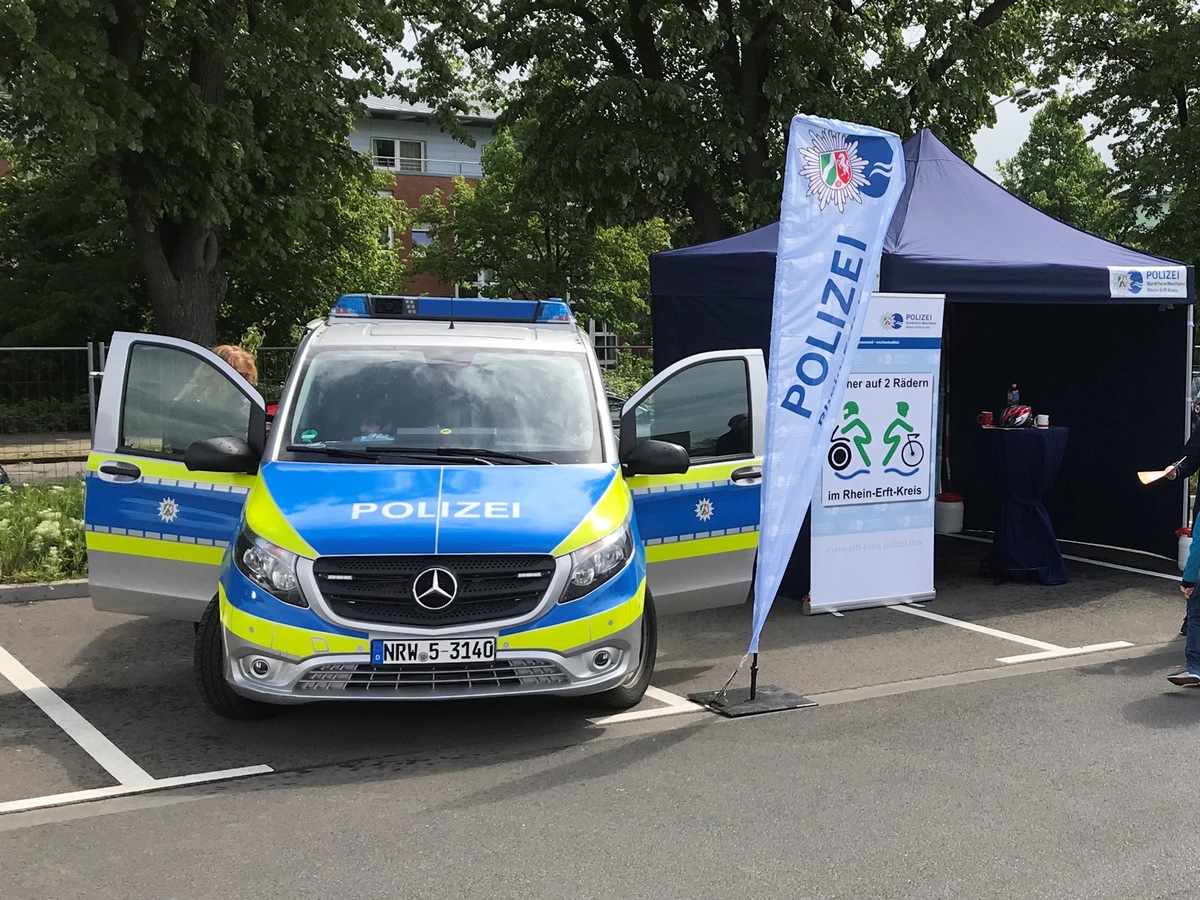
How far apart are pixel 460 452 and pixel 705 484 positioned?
157cm

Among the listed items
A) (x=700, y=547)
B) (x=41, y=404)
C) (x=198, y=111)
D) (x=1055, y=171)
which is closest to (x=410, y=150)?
(x=1055, y=171)

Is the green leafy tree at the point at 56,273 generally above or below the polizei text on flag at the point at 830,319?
above

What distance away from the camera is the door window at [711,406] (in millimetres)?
7531

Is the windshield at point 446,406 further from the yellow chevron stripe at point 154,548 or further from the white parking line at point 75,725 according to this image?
the white parking line at point 75,725

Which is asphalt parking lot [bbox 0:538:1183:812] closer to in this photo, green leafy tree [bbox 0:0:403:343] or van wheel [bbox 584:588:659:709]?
van wheel [bbox 584:588:659:709]

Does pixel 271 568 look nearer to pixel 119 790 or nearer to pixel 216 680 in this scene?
pixel 216 680

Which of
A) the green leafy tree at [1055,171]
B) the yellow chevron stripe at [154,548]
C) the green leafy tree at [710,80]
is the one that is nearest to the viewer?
the yellow chevron stripe at [154,548]

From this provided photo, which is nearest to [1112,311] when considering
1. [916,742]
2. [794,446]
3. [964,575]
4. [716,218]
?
[964,575]

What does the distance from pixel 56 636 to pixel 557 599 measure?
14.0 ft

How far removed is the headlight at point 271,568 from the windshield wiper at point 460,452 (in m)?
0.84

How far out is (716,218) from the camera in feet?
67.5

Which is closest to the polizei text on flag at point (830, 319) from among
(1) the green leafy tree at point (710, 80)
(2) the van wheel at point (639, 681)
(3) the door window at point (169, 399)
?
(2) the van wheel at point (639, 681)

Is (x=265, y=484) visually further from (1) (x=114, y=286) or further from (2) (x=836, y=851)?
(1) (x=114, y=286)

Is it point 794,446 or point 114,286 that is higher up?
point 114,286
